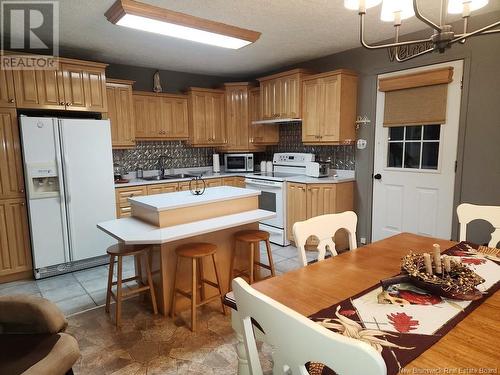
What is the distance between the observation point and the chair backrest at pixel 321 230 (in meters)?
1.70

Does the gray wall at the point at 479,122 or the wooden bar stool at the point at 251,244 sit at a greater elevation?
the gray wall at the point at 479,122

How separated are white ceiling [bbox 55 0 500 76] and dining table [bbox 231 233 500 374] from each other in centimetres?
208

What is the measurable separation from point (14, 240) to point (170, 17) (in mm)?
2840

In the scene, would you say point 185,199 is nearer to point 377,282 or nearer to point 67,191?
point 67,191

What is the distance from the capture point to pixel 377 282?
1398 millimetres

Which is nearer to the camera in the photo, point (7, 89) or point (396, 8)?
point (396, 8)

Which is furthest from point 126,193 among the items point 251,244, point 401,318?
point 401,318

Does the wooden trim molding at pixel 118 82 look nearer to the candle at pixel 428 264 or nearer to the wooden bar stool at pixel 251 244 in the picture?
the wooden bar stool at pixel 251 244

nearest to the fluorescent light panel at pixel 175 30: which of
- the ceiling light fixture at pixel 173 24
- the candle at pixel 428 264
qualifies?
the ceiling light fixture at pixel 173 24

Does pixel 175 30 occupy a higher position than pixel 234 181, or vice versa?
pixel 175 30

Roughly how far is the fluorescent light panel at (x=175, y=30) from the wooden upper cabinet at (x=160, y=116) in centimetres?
193

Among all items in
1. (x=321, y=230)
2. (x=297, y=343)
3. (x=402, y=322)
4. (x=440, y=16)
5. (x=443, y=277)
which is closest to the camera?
(x=297, y=343)

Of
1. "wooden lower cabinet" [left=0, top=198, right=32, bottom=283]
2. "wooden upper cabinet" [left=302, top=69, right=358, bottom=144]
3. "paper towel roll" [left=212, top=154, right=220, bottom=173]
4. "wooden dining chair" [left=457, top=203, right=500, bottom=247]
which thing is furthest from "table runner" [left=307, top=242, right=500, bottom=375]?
"paper towel roll" [left=212, top=154, right=220, bottom=173]

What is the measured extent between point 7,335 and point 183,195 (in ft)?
5.48
